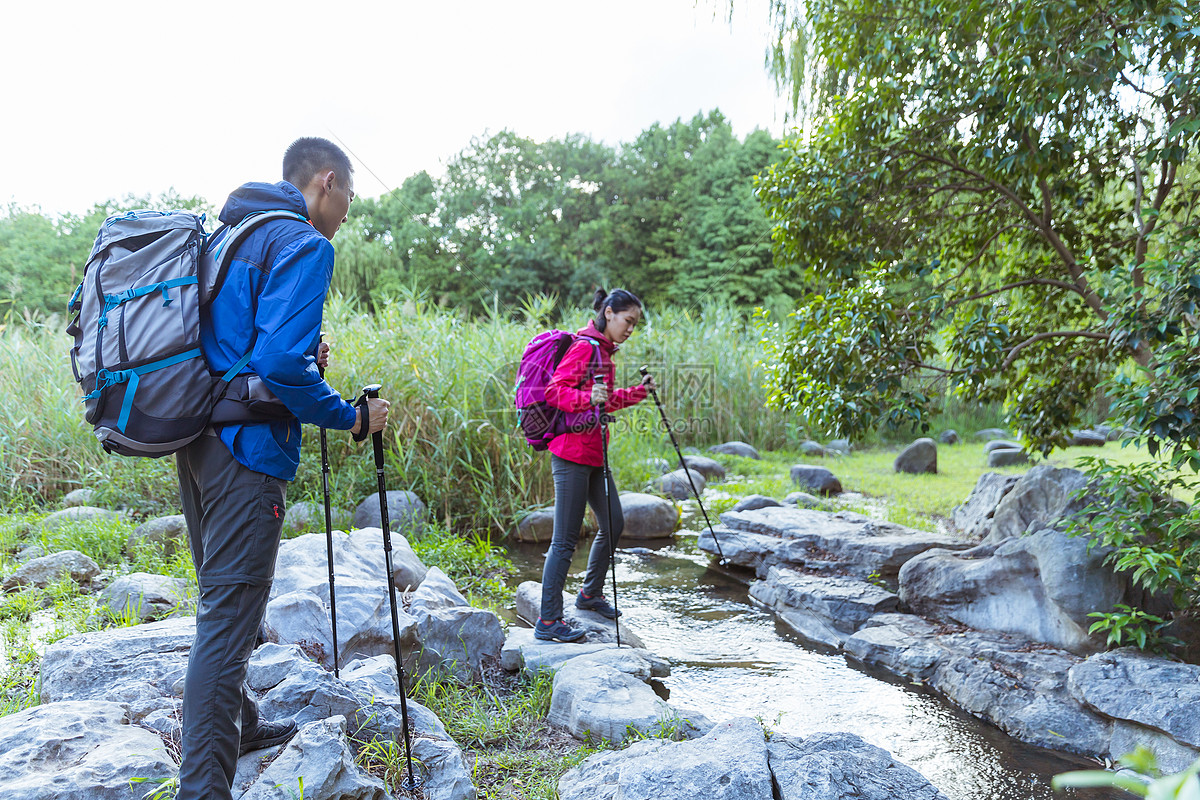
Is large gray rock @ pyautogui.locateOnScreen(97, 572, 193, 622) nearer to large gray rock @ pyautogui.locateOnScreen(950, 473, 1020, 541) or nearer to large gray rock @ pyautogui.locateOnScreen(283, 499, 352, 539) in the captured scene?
large gray rock @ pyautogui.locateOnScreen(283, 499, 352, 539)

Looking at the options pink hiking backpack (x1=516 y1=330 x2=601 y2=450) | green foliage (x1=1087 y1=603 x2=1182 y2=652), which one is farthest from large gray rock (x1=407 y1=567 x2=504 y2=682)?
green foliage (x1=1087 y1=603 x2=1182 y2=652)

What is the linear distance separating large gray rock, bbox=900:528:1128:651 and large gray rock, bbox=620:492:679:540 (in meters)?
2.66

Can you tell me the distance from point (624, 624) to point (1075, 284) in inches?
144

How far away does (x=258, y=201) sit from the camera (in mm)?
2330

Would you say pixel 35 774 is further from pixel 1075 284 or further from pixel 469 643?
pixel 1075 284

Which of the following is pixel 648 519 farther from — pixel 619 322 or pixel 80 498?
pixel 80 498

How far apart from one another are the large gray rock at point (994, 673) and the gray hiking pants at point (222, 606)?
3.40 metres

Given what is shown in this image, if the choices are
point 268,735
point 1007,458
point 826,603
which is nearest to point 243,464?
point 268,735

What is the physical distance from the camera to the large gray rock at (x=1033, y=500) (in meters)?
4.93

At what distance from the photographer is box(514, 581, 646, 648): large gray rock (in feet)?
14.6

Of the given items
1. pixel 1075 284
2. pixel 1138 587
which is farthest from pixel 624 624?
pixel 1075 284

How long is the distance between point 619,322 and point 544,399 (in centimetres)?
64

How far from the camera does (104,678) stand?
304 cm

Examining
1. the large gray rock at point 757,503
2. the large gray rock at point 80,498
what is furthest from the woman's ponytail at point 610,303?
the large gray rock at point 80,498
